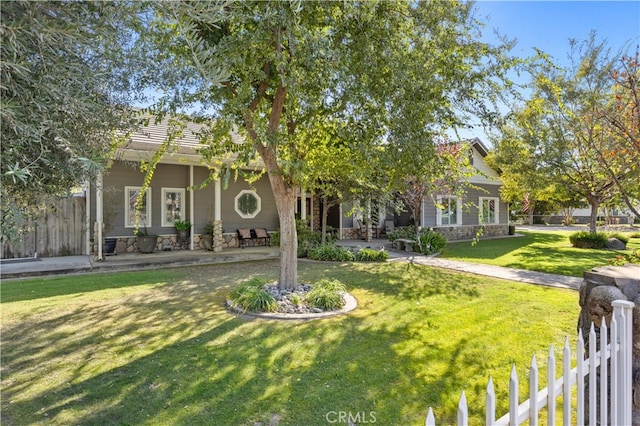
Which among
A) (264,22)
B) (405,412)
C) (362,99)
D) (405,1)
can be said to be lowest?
(405,412)

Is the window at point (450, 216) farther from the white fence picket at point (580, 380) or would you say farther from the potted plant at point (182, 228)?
the white fence picket at point (580, 380)

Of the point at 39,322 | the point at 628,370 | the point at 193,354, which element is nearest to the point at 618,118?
the point at 628,370

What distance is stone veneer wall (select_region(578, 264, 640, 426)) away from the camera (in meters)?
2.47

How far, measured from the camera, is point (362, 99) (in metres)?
5.33

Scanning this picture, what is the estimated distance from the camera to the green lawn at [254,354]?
10.7 feet

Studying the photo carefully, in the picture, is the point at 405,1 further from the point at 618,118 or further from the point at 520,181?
the point at 520,181

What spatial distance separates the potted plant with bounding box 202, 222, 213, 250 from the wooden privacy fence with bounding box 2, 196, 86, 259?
3887 mm

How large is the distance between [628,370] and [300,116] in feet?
18.2

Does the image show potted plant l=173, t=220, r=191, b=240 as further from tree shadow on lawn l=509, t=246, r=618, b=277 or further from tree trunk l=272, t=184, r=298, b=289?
tree shadow on lawn l=509, t=246, r=618, b=277

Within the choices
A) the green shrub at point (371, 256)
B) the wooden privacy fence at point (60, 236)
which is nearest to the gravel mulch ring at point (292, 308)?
the green shrub at point (371, 256)

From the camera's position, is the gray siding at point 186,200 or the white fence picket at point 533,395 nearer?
the white fence picket at point 533,395

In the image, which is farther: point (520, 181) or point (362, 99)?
point (520, 181)

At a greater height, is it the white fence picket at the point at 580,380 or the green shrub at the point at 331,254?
the white fence picket at the point at 580,380

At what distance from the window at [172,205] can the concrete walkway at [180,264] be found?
4.69ft
